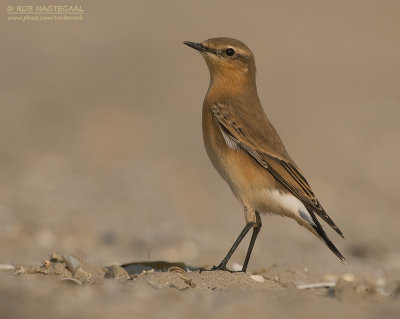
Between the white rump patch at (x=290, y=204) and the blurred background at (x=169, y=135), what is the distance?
1419 mm

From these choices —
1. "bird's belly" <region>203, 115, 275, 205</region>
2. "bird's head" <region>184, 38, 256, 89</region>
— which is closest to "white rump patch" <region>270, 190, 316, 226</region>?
"bird's belly" <region>203, 115, 275, 205</region>

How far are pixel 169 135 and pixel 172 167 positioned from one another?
2.46 metres

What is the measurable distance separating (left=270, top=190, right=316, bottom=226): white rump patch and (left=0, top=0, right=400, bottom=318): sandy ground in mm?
715

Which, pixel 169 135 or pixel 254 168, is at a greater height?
pixel 254 168

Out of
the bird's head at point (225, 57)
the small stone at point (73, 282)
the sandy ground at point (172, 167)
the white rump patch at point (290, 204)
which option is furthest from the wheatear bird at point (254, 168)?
the small stone at point (73, 282)

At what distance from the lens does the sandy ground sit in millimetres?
6938

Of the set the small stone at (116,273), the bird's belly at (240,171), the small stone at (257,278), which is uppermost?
the bird's belly at (240,171)

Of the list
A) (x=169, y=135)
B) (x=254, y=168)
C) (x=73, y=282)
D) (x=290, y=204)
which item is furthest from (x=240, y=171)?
(x=169, y=135)

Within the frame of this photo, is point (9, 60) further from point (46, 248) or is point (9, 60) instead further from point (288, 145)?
point (46, 248)

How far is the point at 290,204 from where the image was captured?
940cm

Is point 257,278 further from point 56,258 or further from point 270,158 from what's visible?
point 56,258

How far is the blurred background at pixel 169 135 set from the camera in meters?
13.1

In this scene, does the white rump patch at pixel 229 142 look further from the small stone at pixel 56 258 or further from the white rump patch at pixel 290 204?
the small stone at pixel 56 258

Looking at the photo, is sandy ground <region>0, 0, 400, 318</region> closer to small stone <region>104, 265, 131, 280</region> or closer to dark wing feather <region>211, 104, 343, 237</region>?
small stone <region>104, 265, 131, 280</region>
